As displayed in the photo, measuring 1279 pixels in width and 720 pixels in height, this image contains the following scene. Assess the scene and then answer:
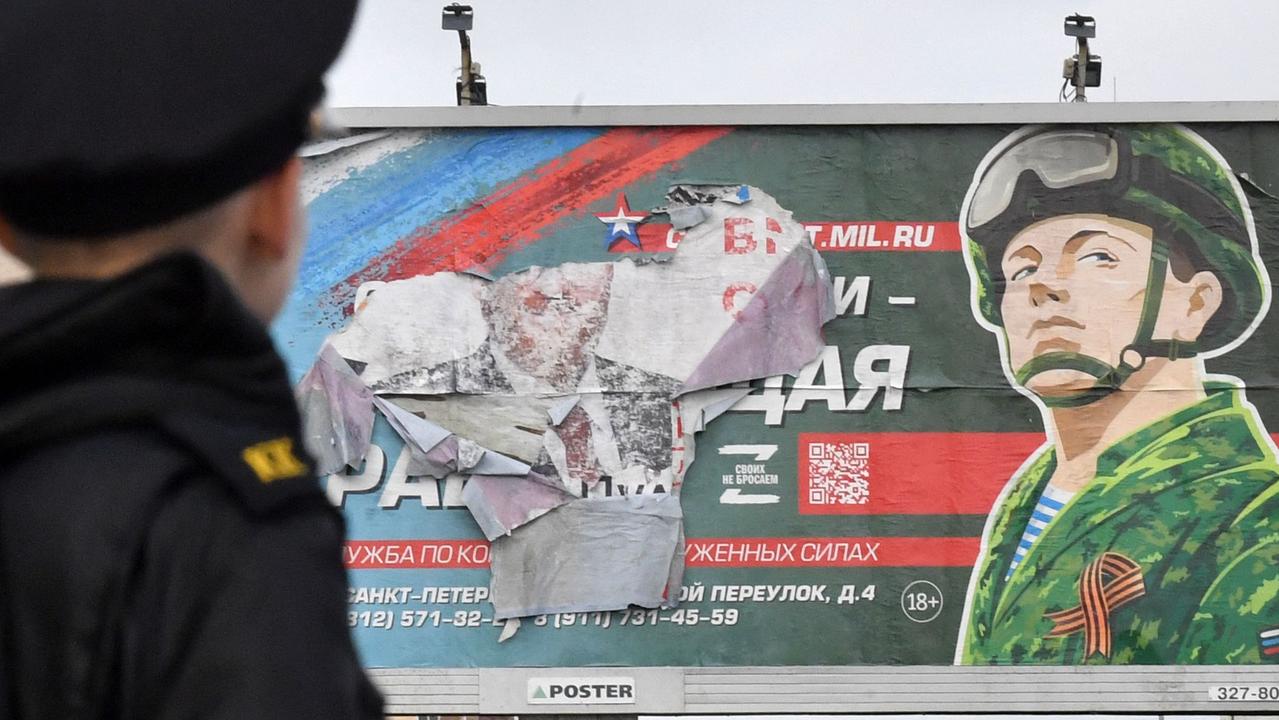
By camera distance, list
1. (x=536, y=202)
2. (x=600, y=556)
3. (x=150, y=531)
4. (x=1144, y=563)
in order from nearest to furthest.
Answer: (x=150, y=531) < (x=600, y=556) < (x=1144, y=563) < (x=536, y=202)

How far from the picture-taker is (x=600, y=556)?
9930mm

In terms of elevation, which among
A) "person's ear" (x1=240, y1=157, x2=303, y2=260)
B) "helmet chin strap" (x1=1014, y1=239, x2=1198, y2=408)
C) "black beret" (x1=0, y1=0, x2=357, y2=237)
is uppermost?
"black beret" (x1=0, y1=0, x2=357, y2=237)

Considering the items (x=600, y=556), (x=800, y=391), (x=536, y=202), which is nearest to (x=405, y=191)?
(x=536, y=202)

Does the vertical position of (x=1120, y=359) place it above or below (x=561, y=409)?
above

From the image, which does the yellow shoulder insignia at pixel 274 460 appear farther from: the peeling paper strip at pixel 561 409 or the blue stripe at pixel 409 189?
the blue stripe at pixel 409 189

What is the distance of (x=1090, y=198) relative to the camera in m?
10.5

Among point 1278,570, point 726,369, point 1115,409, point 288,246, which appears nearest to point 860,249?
point 726,369

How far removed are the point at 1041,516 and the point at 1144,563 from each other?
72 centimetres

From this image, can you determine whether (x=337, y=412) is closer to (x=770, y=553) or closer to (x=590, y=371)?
(x=590, y=371)

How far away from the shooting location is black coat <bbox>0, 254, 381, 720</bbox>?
0.97 m

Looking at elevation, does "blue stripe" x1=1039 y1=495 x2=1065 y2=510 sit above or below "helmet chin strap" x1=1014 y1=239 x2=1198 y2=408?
below

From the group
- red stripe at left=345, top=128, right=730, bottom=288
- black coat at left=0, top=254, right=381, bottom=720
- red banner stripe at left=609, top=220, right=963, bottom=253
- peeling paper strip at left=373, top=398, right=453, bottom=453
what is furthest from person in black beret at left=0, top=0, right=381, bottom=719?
red banner stripe at left=609, top=220, right=963, bottom=253

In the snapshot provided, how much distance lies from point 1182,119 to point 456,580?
19.0 feet

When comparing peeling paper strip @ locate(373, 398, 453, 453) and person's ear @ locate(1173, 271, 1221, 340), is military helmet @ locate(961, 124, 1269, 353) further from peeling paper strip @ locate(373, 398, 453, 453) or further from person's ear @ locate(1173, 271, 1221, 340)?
peeling paper strip @ locate(373, 398, 453, 453)
